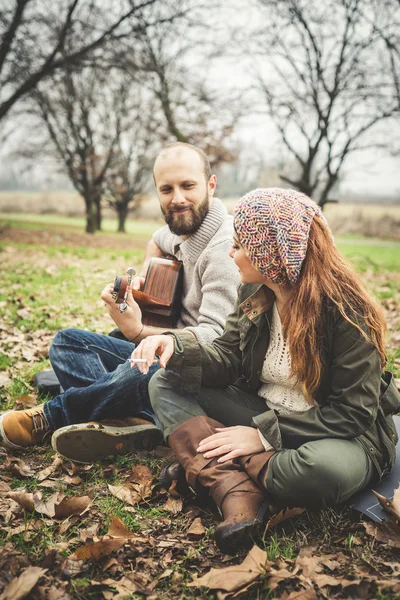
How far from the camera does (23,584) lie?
1.75 metres

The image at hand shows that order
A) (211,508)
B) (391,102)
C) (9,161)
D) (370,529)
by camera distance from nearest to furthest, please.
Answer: (370,529), (211,508), (391,102), (9,161)

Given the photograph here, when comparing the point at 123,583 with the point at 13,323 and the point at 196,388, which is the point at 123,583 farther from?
the point at 13,323

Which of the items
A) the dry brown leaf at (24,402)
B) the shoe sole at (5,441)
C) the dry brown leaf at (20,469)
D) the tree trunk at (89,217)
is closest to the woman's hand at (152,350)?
the dry brown leaf at (20,469)

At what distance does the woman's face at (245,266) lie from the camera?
2229 millimetres

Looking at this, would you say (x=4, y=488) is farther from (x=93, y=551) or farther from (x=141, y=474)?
(x=93, y=551)

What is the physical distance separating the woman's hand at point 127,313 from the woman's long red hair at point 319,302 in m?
1.13

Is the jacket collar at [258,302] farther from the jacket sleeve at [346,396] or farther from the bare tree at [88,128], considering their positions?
the bare tree at [88,128]

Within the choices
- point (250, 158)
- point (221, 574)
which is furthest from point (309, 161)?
point (221, 574)

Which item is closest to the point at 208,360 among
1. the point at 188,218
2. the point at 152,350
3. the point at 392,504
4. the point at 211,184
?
the point at 152,350

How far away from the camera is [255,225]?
2094mm

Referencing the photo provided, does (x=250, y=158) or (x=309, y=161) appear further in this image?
(x=250, y=158)

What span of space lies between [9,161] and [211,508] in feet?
79.8

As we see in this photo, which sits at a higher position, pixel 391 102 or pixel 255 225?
pixel 391 102

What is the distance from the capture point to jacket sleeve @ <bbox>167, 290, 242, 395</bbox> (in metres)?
2.38
